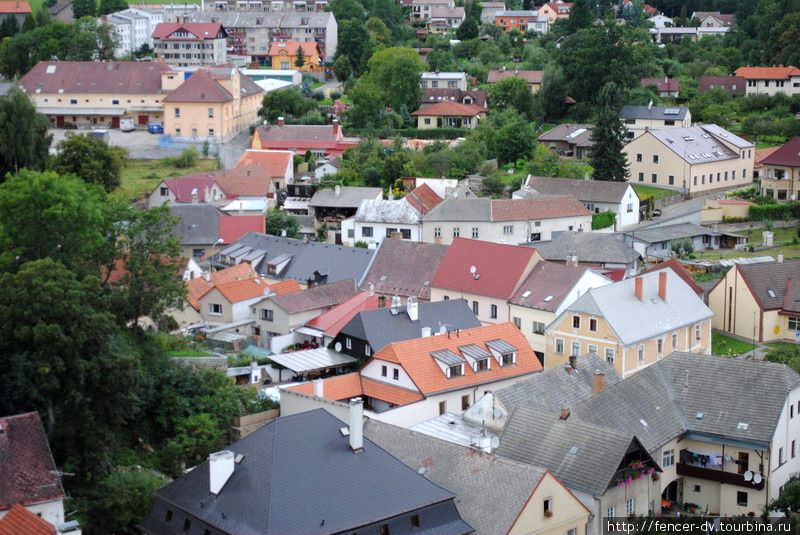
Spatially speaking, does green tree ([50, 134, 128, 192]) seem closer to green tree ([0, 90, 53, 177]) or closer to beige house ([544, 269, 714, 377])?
green tree ([0, 90, 53, 177])

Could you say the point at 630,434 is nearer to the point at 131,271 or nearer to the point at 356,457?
the point at 356,457

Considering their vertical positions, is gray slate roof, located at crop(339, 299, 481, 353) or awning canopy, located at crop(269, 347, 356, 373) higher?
gray slate roof, located at crop(339, 299, 481, 353)

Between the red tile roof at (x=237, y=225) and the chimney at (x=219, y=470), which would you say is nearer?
the chimney at (x=219, y=470)

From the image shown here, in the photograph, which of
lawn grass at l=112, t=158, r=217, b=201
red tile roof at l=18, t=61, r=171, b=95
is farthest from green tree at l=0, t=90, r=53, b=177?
red tile roof at l=18, t=61, r=171, b=95

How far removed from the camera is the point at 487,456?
3142 cm

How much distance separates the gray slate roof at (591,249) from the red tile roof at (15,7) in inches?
3535

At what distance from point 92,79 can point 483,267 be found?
51.9 m

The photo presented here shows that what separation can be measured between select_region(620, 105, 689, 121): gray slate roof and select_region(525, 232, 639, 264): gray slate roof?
2990 centimetres

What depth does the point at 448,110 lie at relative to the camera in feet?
306

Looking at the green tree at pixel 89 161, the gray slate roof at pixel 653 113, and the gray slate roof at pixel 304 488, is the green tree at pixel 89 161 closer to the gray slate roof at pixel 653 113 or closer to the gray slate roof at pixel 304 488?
the gray slate roof at pixel 304 488

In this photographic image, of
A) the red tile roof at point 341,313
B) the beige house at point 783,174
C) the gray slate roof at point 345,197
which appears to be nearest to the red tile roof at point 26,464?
the red tile roof at point 341,313

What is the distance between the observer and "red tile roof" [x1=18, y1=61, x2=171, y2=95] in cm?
9294

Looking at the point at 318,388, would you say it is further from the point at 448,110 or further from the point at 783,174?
the point at 448,110

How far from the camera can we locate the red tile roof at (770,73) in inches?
3809
